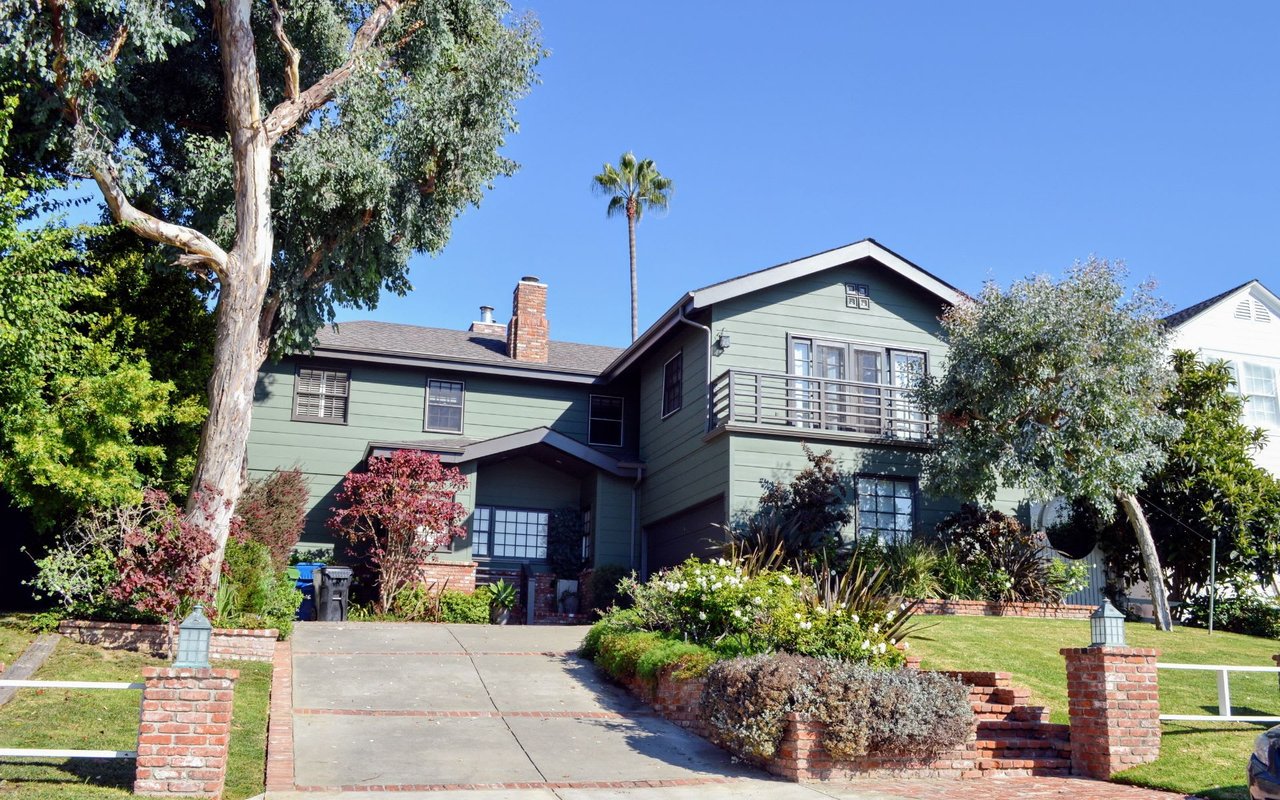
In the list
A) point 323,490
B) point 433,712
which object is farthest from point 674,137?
point 433,712

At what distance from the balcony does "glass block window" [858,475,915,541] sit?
2.72 ft

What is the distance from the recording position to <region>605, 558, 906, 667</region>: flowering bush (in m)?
11.2

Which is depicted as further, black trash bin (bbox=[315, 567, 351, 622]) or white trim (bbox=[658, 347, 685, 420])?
white trim (bbox=[658, 347, 685, 420])

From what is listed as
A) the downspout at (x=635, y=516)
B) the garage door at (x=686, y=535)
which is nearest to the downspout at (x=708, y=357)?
the garage door at (x=686, y=535)

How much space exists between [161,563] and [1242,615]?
56.1 feet

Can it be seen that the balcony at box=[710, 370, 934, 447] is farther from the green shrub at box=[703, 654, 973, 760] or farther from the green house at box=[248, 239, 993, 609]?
the green shrub at box=[703, 654, 973, 760]

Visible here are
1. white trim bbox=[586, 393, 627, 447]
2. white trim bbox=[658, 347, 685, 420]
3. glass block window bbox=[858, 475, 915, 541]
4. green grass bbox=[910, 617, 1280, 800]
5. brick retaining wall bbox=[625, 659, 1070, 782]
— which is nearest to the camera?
green grass bbox=[910, 617, 1280, 800]

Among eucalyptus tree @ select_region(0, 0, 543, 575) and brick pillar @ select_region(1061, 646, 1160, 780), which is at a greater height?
eucalyptus tree @ select_region(0, 0, 543, 575)

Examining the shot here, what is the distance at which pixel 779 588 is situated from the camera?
1229 cm

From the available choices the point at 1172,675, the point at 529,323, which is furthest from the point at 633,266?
the point at 1172,675

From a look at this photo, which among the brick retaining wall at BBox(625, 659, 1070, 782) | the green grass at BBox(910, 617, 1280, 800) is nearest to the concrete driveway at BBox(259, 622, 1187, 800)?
the brick retaining wall at BBox(625, 659, 1070, 782)

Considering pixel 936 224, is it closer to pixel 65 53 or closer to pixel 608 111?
pixel 608 111

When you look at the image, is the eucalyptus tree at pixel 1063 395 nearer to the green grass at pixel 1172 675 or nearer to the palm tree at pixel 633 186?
the green grass at pixel 1172 675

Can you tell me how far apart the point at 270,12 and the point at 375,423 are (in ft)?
29.3
